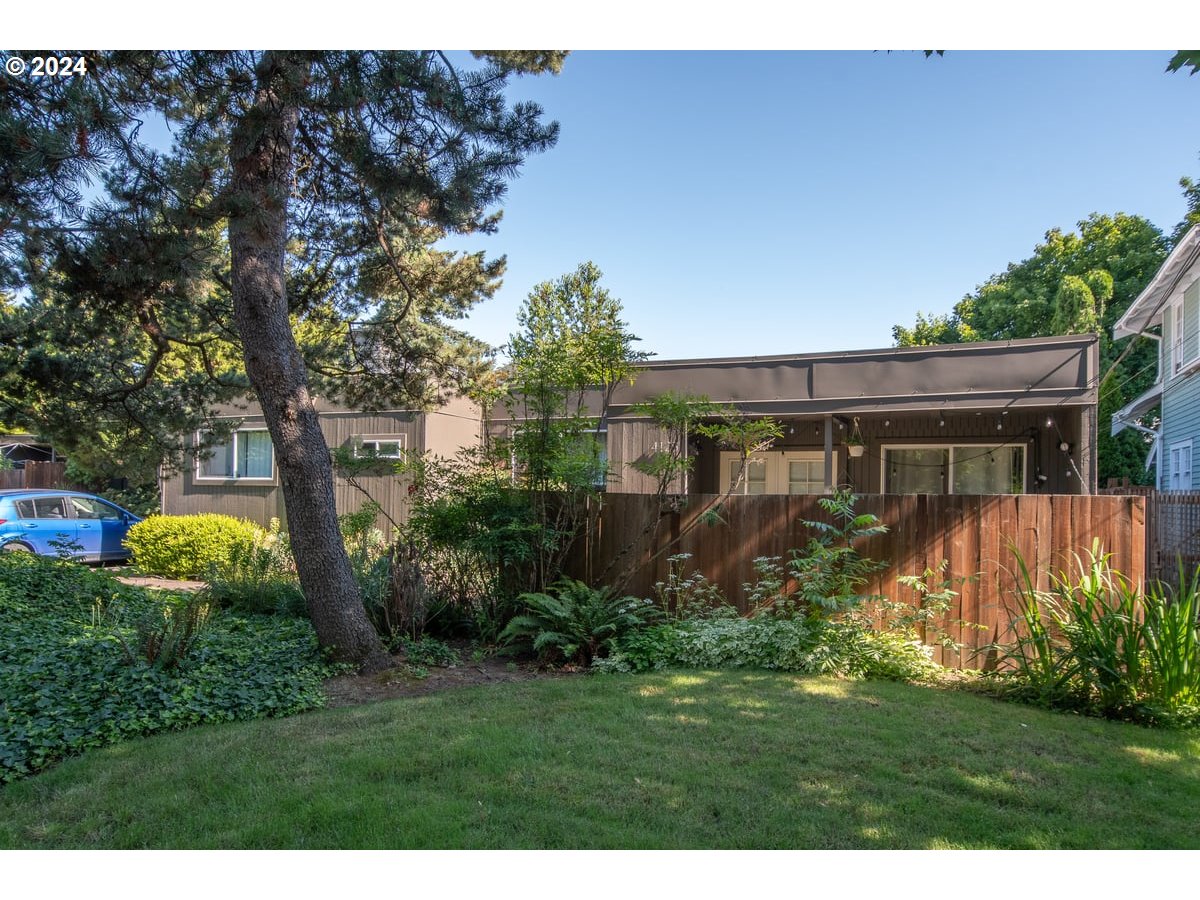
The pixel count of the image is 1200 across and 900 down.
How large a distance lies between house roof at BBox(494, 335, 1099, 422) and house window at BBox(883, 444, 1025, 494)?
2.74 metres

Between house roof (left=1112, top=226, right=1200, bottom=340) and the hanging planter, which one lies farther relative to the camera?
the hanging planter

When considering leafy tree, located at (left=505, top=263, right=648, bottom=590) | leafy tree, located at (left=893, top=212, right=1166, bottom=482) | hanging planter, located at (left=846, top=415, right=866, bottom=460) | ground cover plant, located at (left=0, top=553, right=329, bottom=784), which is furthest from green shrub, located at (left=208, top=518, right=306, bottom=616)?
leafy tree, located at (left=893, top=212, right=1166, bottom=482)

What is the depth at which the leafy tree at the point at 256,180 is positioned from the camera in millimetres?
3951

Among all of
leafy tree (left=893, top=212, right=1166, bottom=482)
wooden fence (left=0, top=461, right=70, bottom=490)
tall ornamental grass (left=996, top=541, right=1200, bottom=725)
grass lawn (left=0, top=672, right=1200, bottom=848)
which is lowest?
grass lawn (left=0, top=672, right=1200, bottom=848)

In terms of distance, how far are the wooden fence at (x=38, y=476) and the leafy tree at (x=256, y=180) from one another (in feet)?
46.4

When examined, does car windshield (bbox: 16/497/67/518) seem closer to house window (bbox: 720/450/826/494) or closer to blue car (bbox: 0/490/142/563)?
blue car (bbox: 0/490/142/563)

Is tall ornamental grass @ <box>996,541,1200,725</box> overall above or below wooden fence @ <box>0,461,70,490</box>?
below

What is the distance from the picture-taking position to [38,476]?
62.4 ft

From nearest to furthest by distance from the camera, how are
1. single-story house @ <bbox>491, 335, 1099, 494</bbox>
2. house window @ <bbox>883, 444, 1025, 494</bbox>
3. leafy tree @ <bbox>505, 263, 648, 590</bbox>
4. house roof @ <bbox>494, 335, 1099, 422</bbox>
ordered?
leafy tree @ <bbox>505, 263, 648, 590</bbox> < house roof @ <bbox>494, 335, 1099, 422</bbox> < single-story house @ <bbox>491, 335, 1099, 494</bbox> < house window @ <bbox>883, 444, 1025, 494</bbox>

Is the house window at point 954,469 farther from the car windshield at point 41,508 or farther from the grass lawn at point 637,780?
the car windshield at point 41,508

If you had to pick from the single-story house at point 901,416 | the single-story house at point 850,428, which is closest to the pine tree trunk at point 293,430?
the single-story house at point 850,428

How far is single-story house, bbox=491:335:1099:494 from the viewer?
33.1ft

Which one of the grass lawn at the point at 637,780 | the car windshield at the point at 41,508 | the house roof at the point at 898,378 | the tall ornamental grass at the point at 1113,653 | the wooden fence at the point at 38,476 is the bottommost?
the grass lawn at the point at 637,780

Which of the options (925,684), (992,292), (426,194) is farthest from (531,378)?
(992,292)
